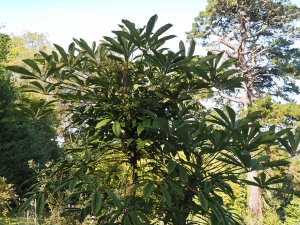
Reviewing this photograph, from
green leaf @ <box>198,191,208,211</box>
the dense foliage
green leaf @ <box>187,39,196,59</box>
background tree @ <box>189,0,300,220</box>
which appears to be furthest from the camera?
background tree @ <box>189,0,300,220</box>

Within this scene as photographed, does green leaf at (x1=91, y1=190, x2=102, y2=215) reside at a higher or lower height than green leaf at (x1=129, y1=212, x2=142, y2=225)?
higher

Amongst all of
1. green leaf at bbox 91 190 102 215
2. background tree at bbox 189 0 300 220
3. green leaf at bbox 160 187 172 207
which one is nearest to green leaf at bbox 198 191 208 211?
green leaf at bbox 160 187 172 207

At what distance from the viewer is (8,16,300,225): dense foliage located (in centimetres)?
156

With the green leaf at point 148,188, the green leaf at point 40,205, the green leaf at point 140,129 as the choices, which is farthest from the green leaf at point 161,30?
the green leaf at point 40,205

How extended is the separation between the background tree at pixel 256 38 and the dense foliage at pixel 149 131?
13.0m

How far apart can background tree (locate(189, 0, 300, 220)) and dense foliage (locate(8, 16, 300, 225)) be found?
13.0 meters

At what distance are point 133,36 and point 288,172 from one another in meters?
14.2

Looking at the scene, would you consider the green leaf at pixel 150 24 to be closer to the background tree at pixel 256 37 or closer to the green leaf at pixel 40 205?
the green leaf at pixel 40 205

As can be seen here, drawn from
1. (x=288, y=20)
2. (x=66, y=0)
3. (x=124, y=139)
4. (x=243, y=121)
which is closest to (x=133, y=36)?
(x=124, y=139)

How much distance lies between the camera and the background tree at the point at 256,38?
14875 mm

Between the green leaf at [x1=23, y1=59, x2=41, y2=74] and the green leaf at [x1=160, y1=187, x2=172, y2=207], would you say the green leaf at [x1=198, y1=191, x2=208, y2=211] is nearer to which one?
the green leaf at [x1=160, y1=187, x2=172, y2=207]

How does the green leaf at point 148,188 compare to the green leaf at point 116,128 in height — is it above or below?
below

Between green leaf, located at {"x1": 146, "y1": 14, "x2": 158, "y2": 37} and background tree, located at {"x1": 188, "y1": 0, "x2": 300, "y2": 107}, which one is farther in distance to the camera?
background tree, located at {"x1": 188, "y1": 0, "x2": 300, "y2": 107}

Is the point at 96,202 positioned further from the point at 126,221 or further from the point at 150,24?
the point at 150,24
